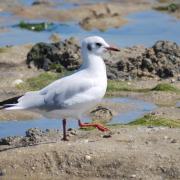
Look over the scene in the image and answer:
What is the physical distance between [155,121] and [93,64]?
6.58 feet

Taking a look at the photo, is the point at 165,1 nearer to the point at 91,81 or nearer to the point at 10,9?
the point at 10,9

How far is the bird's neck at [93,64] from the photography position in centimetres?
1025

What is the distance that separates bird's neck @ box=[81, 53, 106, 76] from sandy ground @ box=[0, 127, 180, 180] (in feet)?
2.82

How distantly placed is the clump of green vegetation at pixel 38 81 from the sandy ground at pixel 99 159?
5.28 m

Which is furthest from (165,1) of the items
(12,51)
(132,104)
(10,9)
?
(132,104)

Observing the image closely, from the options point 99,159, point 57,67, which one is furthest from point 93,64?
point 57,67

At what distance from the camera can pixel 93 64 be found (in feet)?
33.7

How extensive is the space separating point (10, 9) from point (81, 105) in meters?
17.7

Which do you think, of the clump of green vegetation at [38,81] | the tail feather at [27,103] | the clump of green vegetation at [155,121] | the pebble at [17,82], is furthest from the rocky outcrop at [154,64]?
the tail feather at [27,103]

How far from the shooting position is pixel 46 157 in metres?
10.1

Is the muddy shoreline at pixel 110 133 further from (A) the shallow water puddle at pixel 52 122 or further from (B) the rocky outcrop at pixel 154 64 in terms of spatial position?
(A) the shallow water puddle at pixel 52 122

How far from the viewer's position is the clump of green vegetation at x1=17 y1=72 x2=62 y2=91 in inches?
619

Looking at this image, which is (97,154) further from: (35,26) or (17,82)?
(35,26)

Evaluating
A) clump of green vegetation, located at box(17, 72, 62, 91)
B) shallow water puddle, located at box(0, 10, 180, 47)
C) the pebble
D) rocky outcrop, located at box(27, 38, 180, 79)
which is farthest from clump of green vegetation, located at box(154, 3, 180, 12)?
the pebble
